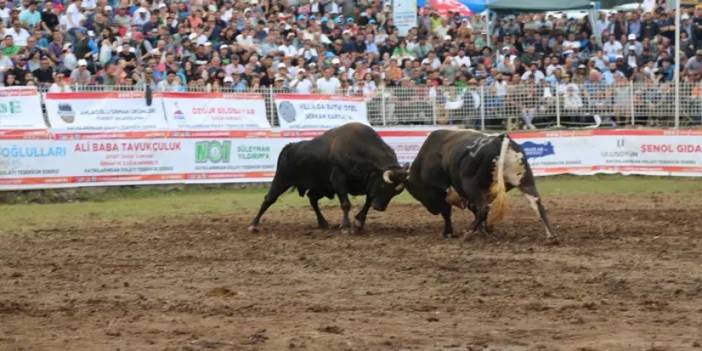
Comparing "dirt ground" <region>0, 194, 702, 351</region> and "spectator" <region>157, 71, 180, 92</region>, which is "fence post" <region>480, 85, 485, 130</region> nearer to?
"spectator" <region>157, 71, 180, 92</region>

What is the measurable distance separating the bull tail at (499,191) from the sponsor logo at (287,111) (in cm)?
996

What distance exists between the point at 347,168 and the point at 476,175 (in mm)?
2070

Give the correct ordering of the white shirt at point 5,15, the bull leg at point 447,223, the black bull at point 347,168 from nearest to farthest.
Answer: the bull leg at point 447,223, the black bull at point 347,168, the white shirt at point 5,15

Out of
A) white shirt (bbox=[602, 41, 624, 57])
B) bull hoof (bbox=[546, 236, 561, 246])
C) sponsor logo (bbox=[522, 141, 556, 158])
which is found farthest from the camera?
white shirt (bbox=[602, 41, 624, 57])

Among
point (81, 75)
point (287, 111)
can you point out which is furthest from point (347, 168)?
point (81, 75)

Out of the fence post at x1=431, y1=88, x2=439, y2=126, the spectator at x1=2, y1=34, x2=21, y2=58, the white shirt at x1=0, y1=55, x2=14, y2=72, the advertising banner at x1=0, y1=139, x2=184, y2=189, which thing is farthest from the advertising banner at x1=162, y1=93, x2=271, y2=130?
the fence post at x1=431, y1=88, x2=439, y2=126

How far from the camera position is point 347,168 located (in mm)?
15461

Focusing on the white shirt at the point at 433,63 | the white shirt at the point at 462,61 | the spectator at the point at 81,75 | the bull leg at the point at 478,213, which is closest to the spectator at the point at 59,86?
the spectator at the point at 81,75

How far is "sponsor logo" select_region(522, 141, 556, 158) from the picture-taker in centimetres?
2420

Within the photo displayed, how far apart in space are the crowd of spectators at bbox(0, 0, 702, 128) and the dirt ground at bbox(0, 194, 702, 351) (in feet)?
26.3

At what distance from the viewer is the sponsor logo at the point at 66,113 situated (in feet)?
69.3

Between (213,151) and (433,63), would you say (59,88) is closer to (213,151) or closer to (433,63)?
(213,151)

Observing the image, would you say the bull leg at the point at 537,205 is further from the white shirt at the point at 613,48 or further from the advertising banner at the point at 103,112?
the white shirt at the point at 613,48

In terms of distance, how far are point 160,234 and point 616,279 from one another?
682 cm
